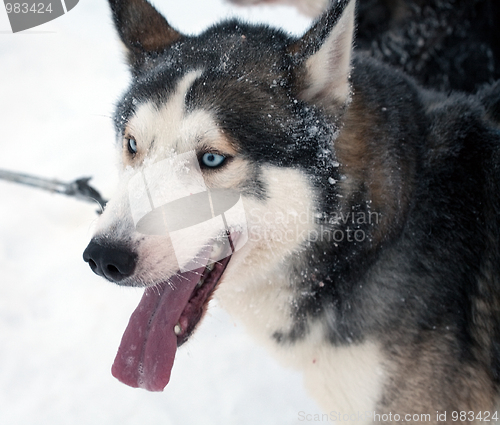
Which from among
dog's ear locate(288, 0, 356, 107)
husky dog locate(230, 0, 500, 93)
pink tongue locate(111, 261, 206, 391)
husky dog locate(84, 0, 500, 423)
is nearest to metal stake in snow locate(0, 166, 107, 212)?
husky dog locate(84, 0, 500, 423)

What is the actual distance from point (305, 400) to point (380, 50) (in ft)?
9.20

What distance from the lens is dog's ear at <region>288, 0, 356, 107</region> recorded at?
4.42 ft

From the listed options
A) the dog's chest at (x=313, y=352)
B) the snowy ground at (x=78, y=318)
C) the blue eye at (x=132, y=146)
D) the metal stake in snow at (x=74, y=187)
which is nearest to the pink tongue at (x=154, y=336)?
the snowy ground at (x=78, y=318)

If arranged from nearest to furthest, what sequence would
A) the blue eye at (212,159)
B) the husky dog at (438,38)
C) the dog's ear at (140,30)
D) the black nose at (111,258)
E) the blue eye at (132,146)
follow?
the black nose at (111,258) → the blue eye at (212,159) → the blue eye at (132,146) → the dog's ear at (140,30) → the husky dog at (438,38)

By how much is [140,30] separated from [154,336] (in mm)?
1249

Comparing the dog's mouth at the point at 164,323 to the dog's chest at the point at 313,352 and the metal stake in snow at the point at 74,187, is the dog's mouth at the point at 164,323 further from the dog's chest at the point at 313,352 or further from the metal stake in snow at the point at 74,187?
the metal stake in snow at the point at 74,187

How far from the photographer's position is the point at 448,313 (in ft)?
5.08

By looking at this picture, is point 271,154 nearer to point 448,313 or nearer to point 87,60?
point 448,313

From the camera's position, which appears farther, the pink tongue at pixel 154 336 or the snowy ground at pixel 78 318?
the snowy ground at pixel 78 318

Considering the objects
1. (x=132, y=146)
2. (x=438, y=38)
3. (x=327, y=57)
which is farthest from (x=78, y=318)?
(x=438, y=38)

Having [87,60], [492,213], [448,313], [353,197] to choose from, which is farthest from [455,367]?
[87,60]

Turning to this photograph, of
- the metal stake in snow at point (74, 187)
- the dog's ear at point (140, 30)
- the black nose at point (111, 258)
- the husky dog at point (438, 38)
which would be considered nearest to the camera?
the black nose at point (111, 258)

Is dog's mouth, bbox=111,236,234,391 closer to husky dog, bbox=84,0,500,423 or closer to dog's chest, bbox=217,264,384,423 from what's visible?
husky dog, bbox=84,0,500,423

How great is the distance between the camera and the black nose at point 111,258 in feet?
4.17
